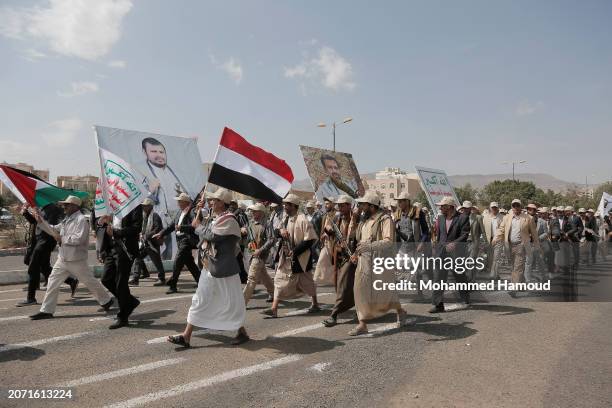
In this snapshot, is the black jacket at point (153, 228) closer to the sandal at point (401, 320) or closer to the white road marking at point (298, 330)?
the white road marking at point (298, 330)

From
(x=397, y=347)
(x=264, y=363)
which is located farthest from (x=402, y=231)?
(x=264, y=363)

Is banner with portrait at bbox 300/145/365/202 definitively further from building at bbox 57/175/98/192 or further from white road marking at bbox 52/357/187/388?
building at bbox 57/175/98/192

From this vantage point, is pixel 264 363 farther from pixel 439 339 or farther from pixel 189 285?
pixel 189 285

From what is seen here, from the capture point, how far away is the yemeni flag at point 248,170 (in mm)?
6582

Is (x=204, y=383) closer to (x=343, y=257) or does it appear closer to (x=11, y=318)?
(x=343, y=257)

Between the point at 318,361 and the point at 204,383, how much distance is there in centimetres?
124

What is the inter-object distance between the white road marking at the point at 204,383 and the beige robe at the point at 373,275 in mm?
1307

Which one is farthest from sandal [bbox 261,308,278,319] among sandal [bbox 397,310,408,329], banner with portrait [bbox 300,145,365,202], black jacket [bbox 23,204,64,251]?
banner with portrait [bbox 300,145,365,202]

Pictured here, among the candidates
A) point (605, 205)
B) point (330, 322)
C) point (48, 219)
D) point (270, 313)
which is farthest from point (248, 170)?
point (605, 205)

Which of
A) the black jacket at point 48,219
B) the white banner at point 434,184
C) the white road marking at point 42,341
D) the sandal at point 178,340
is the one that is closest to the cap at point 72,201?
the black jacket at point 48,219

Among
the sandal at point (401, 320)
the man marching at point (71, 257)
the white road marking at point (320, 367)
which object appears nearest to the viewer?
the white road marking at point (320, 367)

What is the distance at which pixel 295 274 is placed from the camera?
7.25 meters

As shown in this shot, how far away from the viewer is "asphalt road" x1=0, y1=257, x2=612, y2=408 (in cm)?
400

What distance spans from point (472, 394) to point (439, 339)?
1.84 metres
